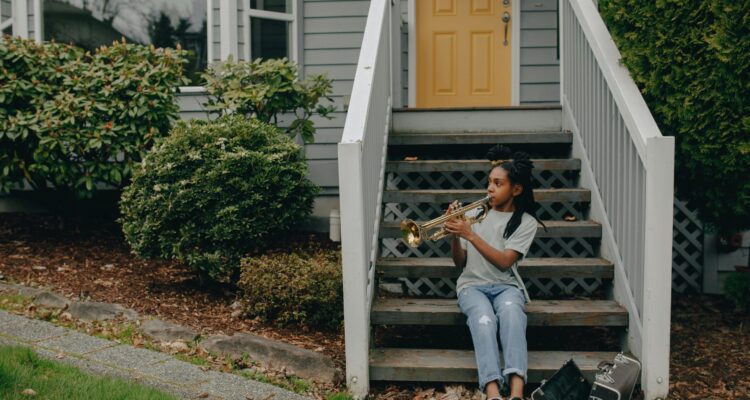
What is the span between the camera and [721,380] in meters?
Result: 4.28

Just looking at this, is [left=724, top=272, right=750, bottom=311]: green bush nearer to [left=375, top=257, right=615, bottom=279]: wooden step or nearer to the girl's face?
[left=375, top=257, right=615, bottom=279]: wooden step

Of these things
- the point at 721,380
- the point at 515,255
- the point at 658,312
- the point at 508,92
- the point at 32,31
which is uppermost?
the point at 32,31

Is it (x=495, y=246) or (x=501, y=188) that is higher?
(x=501, y=188)

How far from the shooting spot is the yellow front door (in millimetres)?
7926

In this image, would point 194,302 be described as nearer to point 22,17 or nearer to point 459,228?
point 459,228

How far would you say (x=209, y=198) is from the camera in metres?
5.42

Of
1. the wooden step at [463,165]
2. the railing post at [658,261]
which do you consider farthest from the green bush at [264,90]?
the railing post at [658,261]

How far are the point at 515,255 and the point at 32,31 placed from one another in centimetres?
645

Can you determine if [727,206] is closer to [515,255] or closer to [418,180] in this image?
[515,255]

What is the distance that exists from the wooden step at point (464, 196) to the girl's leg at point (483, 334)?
1229 millimetres

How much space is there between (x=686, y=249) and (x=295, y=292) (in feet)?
12.4

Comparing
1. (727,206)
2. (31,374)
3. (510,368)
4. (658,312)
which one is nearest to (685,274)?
(727,206)

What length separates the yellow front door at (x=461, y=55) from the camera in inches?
312

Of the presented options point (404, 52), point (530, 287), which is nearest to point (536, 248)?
point (530, 287)
